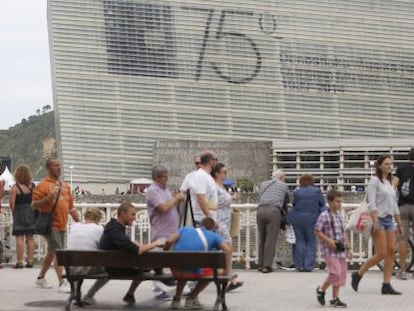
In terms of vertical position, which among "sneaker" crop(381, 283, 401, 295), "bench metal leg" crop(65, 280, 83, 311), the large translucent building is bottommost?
"sneaker" crop(381, 283, 401, 295)

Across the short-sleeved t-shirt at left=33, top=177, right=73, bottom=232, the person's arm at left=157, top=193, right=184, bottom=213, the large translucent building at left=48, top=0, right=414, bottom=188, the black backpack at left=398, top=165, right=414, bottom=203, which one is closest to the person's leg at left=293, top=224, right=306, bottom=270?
the black backpack at left=398, top=165, right=414, bottom=203

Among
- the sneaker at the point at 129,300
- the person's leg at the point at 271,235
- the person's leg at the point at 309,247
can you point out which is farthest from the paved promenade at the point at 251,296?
the person's leg at the point at 309,247

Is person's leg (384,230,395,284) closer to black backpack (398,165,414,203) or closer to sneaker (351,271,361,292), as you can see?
sneaker (351,271,361,292)

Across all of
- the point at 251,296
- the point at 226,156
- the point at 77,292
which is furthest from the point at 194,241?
the point at 226,156

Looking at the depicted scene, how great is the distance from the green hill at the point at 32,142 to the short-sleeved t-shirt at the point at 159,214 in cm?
14635

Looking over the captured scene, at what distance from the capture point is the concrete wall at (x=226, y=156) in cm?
7850

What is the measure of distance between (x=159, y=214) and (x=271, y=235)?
4.40 metres

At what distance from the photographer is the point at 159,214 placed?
36.9 feet

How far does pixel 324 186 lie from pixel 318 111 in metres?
8.61

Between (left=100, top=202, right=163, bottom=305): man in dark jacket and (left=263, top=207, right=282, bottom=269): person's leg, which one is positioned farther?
(left=263, top=207, right=282, bottom=269): person's leg

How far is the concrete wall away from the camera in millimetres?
78500

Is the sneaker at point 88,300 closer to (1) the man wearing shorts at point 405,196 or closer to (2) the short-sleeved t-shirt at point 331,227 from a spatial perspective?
(2) the short-sleeved t-shirt at point 331,227

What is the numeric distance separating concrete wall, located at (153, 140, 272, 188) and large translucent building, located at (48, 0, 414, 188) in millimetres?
2281

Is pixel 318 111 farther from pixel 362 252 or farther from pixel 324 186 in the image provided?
pixel 362 252
